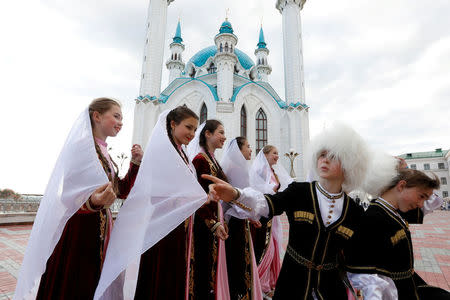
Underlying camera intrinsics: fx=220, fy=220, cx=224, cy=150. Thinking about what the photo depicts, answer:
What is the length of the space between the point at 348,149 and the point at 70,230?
207 cm

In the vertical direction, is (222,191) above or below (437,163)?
below

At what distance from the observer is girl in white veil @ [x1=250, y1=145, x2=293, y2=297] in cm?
339

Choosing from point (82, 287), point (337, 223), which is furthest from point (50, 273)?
point (337, 223)

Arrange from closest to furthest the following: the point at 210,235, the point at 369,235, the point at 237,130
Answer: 1. the point at 369,235
2. the point at 210,235
3. the point at 237,130

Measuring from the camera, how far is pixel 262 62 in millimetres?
34125

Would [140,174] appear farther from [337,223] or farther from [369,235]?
[369,235]

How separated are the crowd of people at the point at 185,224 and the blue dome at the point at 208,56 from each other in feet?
104

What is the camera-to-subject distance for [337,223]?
144 cm

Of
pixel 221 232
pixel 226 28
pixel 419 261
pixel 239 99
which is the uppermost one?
pixel 226 28

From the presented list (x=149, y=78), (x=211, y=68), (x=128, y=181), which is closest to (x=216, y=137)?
(x=128, y=181)

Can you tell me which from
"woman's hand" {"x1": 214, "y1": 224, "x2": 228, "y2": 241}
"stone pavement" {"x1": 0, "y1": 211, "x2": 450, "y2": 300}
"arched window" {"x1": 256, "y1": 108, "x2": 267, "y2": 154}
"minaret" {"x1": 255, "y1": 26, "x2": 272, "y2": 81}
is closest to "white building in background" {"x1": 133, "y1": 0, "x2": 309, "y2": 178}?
"arched window" {"x1": 256, "y1": 108, "x2": 267, "y2": 154}

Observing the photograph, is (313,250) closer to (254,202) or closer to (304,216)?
(304,216)

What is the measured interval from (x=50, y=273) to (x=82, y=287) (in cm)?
23

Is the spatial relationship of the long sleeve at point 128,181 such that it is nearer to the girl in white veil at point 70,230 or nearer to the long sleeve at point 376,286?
the girl in white veil at point 70,230
